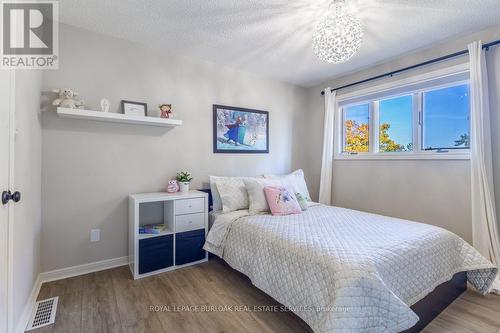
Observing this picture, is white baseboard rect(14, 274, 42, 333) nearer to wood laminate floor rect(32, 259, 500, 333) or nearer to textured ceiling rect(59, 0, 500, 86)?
wood laminate floor rect(32, 259, 500, 333)

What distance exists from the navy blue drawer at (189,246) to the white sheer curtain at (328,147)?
1883mm

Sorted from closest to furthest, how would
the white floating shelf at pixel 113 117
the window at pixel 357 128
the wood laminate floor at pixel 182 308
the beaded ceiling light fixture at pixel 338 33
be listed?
the wood laminate floor at pixel 182 308 < the beaded ceiling light fixture at pixel 338 33 < the white floating shelf at pixel 113 117 < the window at pixel 357 128

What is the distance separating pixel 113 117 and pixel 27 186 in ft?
2.85

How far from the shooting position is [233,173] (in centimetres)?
322

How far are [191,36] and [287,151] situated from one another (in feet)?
6.95

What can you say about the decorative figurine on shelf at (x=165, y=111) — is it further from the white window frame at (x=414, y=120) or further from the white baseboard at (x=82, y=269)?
the white window frame at (x=414, y=120)

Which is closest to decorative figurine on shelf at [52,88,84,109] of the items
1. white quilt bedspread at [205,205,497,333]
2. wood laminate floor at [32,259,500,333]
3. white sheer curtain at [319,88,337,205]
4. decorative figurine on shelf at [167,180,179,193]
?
decorative figurine on shelf at [167,180,179,193]

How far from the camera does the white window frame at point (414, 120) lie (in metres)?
2.43

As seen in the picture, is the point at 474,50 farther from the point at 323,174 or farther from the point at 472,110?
the point at 323,174

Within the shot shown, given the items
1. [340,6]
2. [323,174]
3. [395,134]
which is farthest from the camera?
[323,174]

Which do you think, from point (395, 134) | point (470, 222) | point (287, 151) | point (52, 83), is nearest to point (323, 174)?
point (287, 151)

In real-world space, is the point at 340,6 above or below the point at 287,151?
above

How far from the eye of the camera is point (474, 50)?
7.18ft

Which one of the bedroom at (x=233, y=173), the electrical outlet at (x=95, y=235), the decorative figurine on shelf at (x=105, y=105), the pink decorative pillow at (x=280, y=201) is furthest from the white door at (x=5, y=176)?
the pink decorative pillow at (x=280, y=201)
